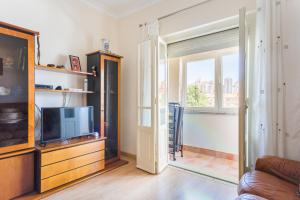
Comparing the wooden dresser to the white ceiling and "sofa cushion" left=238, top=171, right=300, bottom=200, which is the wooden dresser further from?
the white ceiling

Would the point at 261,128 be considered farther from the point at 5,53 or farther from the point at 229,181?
the point at 5,53

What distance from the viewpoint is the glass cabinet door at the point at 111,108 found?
3102 millimetres

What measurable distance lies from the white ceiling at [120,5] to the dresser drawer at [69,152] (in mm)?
2402

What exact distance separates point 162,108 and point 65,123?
1496 millimetres

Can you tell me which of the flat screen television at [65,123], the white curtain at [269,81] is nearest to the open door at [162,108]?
the flat screen television at [65,123]

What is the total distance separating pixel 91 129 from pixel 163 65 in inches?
62.3

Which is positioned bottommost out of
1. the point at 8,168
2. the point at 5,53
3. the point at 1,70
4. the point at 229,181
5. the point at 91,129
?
the point at 229,181

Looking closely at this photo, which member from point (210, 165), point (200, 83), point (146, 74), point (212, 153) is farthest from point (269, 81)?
point (212, 153)

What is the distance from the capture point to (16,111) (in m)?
2.00

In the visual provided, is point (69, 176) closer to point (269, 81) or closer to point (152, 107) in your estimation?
point (152, 107)

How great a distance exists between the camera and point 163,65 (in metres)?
3.03

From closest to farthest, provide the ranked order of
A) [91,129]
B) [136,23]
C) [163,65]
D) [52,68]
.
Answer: [52,68] → [91,129] → [163,65] → [136,23]

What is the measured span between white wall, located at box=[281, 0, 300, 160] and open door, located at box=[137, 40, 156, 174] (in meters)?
1.64

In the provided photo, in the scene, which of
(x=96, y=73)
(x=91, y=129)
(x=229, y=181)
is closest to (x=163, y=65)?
(x=96, y=73)
